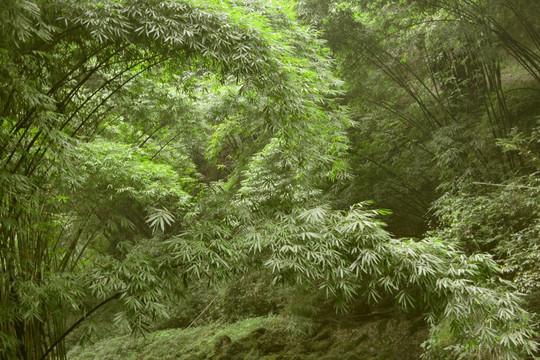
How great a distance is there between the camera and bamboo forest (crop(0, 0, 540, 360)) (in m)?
2.30

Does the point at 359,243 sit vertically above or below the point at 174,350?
above

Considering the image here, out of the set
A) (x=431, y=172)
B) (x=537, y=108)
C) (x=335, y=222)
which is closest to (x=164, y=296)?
(x=335, y=222)

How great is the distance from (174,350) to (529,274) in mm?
6275

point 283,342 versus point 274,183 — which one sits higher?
point 274,183

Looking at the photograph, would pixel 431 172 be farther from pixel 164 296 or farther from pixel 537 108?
pixel 164 296

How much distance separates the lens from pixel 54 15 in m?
2.21

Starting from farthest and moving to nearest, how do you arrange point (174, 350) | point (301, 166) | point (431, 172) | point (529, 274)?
point (174, 350), point (431, 172), point (529, 274), point (301, 166)

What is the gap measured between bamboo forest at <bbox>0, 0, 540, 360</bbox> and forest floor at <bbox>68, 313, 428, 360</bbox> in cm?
4

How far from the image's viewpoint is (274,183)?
12.0ft

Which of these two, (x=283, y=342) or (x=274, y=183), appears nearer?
(x=274, y=183)

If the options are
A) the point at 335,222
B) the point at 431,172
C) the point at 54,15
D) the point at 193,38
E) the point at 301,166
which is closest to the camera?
the point at 54,15

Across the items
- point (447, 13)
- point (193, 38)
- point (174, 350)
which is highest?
point (447, 13)

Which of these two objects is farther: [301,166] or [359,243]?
[301,166]

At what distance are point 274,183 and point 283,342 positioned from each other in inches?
146
